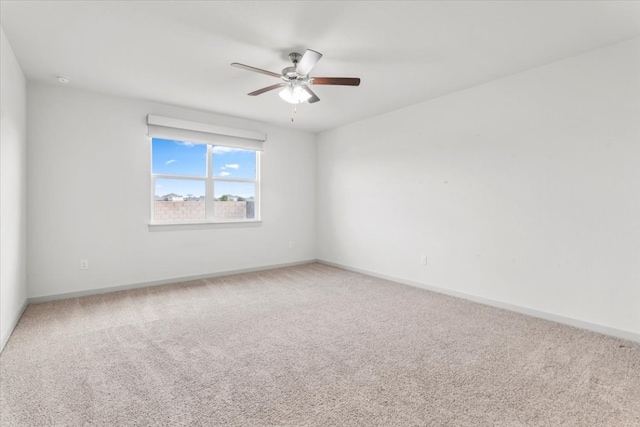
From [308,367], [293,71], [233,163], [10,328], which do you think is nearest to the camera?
[308,367]

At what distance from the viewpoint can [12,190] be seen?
277 cm

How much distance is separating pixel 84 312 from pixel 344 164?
4.08m

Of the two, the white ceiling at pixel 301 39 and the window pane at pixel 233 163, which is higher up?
the white ceiling at pixel 301 39

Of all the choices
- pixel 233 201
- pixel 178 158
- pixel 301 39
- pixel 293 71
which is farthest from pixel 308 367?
pixel 178 158

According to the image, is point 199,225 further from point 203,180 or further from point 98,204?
point 98,204

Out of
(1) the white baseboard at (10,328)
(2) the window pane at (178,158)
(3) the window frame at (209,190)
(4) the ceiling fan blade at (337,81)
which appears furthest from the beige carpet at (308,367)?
(4) the ceiling fan blade at (337,81)

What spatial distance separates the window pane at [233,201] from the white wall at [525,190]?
2016mm

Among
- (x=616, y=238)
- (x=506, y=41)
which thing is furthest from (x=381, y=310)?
(x=506, y=41)

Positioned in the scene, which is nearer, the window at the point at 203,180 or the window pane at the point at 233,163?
the window at the point at 203,180

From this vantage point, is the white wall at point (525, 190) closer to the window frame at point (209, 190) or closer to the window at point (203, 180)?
the window frame at point (209, 190)

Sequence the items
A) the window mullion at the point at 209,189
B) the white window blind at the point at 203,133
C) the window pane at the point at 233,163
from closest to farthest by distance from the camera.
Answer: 1. the white window blind at the point at 203,133
2. the window mullion at the point at 209,189
3. the window pane at the point at 233,163

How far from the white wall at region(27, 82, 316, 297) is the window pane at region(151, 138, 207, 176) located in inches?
6.6

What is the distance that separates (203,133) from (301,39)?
8.50 ft

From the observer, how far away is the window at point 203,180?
437cm
